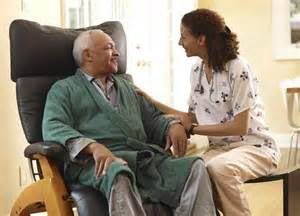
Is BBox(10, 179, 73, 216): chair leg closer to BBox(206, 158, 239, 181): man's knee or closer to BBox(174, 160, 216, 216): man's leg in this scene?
BBox(174, 160, 216, 216): man's leg

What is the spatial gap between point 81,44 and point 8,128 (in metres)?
0.99

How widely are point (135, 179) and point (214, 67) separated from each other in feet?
2.06

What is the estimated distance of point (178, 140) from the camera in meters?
2.75

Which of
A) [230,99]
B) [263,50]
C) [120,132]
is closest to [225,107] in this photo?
[230,99]

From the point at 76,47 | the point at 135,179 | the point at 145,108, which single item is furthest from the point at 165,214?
the point at 76,47

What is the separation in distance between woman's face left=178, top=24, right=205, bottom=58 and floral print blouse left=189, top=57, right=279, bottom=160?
0.10m

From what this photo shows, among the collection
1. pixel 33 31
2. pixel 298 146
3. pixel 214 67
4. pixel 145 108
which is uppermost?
Result: pixel 33 31

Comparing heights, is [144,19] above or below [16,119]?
above

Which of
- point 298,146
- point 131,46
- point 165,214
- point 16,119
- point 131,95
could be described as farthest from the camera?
point 298,146

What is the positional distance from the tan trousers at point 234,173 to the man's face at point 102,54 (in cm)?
62

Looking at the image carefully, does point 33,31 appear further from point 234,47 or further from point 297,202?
point 297,202

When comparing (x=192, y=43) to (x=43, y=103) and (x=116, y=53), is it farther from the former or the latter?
(x=43, y=103)

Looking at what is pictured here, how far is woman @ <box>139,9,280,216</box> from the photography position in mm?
2617

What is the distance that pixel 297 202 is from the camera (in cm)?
275
